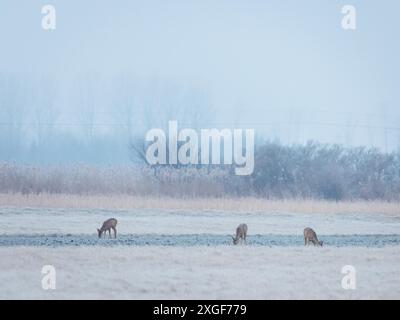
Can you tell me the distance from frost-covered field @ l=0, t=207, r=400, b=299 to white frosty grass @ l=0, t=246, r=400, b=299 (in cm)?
1

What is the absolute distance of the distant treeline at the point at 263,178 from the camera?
17188mm

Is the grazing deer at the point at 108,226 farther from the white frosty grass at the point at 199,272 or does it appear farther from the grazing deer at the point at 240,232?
the grazing deer at the point at 240,232

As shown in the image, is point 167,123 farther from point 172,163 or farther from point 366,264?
point 366,264

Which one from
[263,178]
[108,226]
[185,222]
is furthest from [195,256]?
[263,178]

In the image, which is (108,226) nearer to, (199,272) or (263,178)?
(199,272)

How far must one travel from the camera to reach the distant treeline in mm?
17188

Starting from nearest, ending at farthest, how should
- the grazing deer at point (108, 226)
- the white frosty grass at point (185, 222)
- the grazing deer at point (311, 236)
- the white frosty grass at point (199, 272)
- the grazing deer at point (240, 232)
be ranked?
the white frosty grass at point (199, 272)
the grazing deer at point (311, 236)
the grazing deer at point (240, 232)
the grazing deer at point (108, 226)
the white frosty grass at point (185, 222)

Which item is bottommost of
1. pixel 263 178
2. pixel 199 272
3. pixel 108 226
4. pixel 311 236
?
pixel 199 272

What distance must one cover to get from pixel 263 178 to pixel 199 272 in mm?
6893

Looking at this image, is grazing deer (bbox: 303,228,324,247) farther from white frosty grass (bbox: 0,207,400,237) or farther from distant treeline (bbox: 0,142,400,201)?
distant treeline (bbox: 0,142,400,201)

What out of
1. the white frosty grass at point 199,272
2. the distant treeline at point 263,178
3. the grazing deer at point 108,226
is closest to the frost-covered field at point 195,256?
the white frosty grass at point 199,272

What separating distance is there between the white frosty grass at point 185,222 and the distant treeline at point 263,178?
2.66 ft

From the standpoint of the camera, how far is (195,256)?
494 inches
